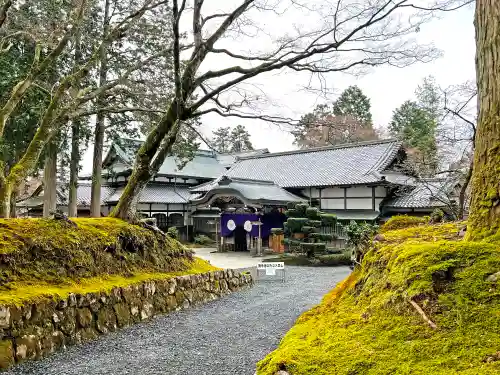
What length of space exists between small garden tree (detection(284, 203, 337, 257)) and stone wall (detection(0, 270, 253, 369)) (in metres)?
6.89

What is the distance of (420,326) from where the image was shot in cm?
141

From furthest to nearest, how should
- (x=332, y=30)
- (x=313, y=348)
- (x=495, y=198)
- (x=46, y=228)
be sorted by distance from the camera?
1. (x=332, y=30)
2. (x=46, y=228)
3. (x=495, y=198)
4. (x=313, y=348)

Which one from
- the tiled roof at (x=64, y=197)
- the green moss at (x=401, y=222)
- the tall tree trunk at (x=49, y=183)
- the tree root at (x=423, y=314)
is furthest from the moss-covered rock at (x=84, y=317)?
the tiled roof at (x=64, y=197)

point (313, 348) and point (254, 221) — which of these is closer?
point (313, 348)

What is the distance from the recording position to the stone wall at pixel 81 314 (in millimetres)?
3627

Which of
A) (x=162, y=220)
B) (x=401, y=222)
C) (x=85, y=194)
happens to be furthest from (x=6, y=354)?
(x=85, y=194)

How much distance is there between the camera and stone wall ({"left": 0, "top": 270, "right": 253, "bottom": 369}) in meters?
3.63

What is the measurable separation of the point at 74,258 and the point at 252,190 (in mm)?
11399

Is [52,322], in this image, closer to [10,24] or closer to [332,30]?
[332,30]

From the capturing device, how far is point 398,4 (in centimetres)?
556

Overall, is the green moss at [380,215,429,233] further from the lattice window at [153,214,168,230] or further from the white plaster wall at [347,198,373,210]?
the lattice window at [153,214,168,230]

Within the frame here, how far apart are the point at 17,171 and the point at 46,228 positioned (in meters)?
1.76

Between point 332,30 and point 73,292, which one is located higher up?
point 332,30

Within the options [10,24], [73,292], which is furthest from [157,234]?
[10,24]
